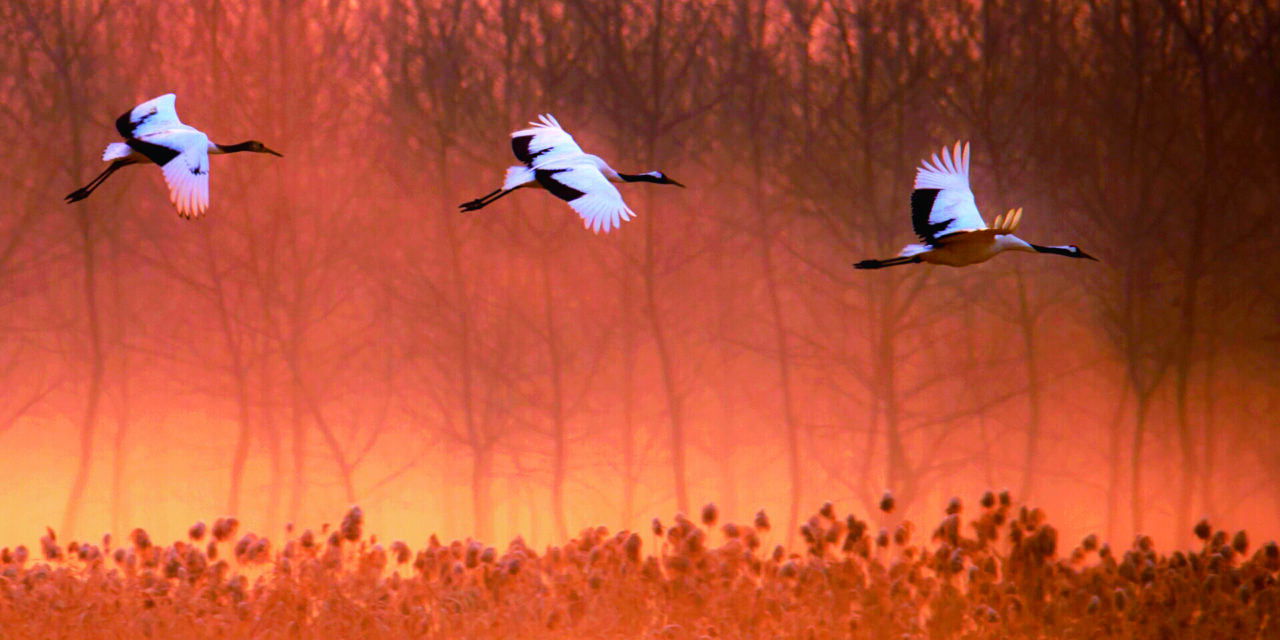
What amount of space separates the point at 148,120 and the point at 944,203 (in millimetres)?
1516

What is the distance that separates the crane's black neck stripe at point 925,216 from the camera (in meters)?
2.18

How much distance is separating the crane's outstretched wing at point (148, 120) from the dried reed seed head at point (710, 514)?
161 centimetres

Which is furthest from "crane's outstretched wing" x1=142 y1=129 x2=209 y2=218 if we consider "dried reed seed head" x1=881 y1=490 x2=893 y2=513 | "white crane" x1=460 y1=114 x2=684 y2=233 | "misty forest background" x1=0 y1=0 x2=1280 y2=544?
"dried reed seed head" x1=881 y1=490 x2=893 y2=513

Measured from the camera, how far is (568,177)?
2.17 m

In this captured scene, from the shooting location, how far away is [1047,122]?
3.17m

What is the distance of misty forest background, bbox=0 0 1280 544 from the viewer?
3.16 m

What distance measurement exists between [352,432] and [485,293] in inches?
20.3

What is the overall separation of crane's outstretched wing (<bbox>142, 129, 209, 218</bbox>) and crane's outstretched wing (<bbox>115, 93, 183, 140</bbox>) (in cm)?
4

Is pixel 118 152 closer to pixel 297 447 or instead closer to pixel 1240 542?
pixel 297 447

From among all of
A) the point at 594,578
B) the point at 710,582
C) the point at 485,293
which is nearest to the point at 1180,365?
the point at 710,582

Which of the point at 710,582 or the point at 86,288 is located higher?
the point at 86,288

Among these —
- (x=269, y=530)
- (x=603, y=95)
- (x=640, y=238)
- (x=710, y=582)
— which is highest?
(x=603, y=95)

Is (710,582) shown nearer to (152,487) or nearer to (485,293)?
(485,293)

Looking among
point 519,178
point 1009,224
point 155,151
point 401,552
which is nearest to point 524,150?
point 519,178
